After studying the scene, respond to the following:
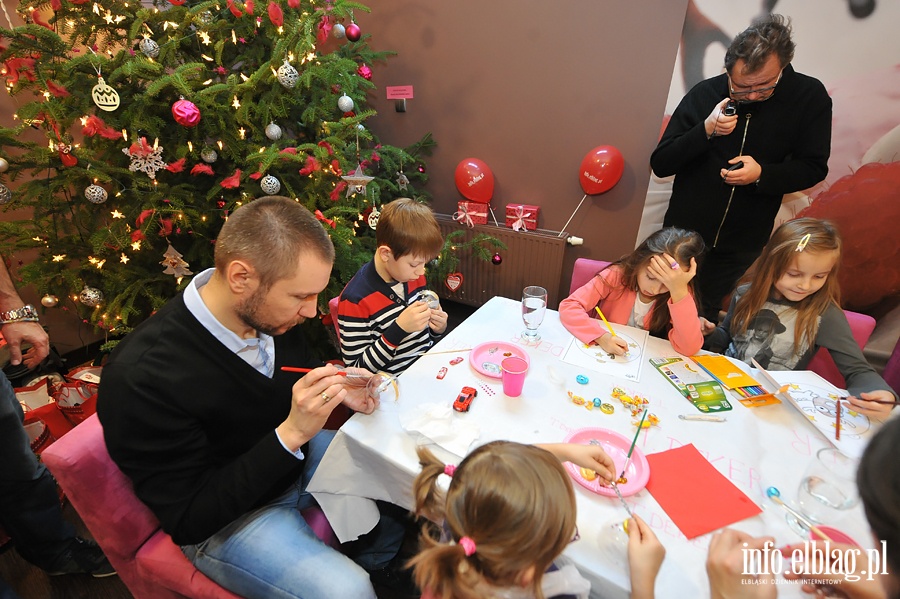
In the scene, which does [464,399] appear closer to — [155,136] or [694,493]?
[694,493]

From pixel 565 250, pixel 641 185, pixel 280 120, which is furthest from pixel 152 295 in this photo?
pixel 641 185

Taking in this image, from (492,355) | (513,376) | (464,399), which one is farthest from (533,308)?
(464,399)

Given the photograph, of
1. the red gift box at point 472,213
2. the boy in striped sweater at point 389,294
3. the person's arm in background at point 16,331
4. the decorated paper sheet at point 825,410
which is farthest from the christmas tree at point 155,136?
the decorated paper sheet at point 825,410

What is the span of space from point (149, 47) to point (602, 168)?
2.64 m

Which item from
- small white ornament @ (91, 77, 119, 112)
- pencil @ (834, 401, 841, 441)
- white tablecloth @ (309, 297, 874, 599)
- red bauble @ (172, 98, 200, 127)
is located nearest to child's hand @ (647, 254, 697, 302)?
white tablecloth @ (309, 297, 874, 599)

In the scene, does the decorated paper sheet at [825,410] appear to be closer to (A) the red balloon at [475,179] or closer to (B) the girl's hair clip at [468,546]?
(B) the girl's hair clip at [468,546]

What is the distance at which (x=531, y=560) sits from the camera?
734 millimetres

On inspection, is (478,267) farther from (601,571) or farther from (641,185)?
(601,571)

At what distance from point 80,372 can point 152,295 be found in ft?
2.40

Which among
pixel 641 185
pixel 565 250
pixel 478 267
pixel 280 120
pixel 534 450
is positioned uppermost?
pixel 280 120

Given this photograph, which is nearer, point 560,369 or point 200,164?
point 560,369

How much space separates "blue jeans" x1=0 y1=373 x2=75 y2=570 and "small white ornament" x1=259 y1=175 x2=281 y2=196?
1273mm

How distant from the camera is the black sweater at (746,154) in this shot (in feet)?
6.56

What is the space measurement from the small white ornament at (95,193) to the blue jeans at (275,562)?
5.49 ft
